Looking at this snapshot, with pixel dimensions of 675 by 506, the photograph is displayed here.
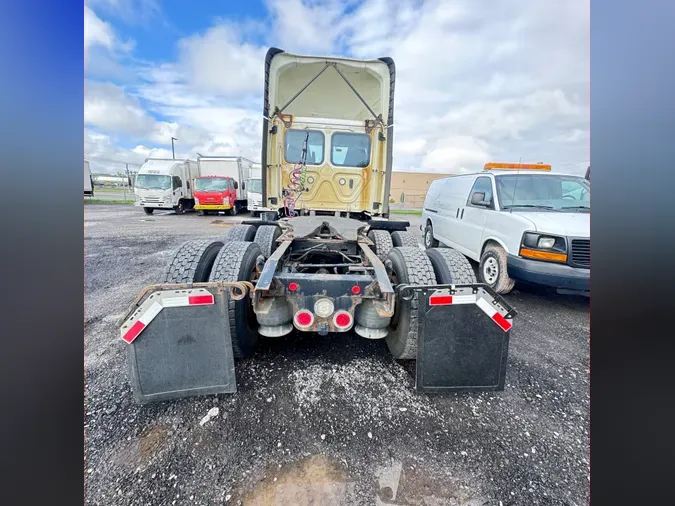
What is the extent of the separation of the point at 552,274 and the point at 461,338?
241 cm

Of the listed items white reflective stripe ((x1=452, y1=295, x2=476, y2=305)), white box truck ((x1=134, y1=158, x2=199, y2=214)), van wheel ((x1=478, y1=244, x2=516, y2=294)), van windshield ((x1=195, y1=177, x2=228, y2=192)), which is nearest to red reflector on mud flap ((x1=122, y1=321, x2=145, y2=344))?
white reflective stripe ((x1=452, y1=295, x2=476, y2=305))

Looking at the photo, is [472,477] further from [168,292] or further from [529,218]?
[529,218]

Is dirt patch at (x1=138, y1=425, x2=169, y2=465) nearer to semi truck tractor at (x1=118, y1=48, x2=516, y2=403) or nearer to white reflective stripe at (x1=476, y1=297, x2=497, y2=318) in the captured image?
semi truck tractor at (x1=118, y1=48, x2=516, y2=403)

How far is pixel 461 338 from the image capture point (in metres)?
1.98

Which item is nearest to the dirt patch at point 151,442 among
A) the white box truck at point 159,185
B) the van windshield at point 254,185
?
the van windshield at point 254,185

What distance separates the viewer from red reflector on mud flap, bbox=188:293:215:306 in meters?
1.85

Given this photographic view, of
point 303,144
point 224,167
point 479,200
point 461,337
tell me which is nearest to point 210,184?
point 224,167

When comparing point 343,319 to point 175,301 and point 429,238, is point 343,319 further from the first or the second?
point 429,238

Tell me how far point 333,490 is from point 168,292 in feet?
4.77

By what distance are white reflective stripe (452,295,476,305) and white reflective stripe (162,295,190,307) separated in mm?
1711

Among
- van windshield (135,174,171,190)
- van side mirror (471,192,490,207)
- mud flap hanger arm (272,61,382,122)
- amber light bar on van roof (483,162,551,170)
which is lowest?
van side mirror (471,192,490,207)

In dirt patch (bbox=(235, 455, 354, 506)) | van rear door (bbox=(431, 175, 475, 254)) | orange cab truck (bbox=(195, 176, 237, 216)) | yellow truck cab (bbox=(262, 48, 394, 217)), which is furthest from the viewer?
orange cab truck (bbox=(195, 176, 237, 216))

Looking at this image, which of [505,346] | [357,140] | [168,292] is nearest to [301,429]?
[168,292]

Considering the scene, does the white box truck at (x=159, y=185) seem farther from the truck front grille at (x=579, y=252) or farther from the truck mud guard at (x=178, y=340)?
the truck front grille at (x=579, y=252)
